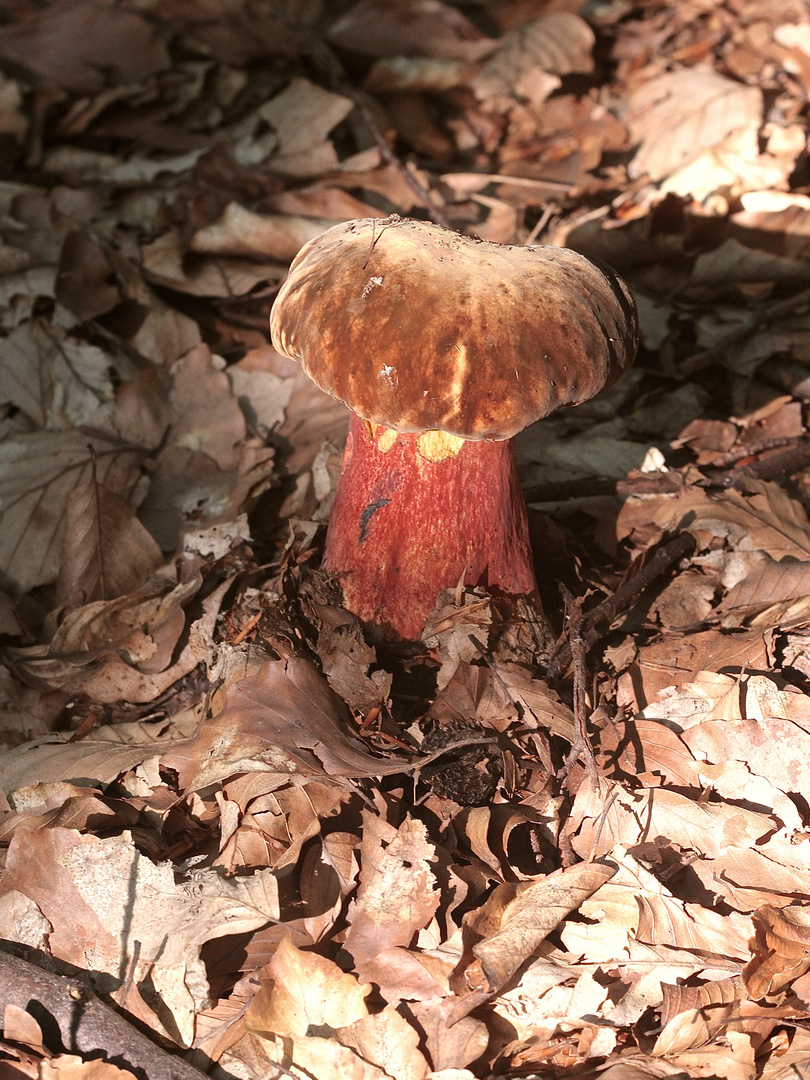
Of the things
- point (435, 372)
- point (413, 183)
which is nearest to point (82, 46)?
point (413, 183)

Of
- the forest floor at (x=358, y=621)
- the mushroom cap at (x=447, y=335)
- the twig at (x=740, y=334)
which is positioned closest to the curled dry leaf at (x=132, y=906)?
the forest floor at (x=358, y=621)

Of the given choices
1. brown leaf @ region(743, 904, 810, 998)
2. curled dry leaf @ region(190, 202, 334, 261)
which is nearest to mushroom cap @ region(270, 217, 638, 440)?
brown leaf @ region(743, 904, 810, 998)

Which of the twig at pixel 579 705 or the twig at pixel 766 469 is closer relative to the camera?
the twig at pixel 579 705

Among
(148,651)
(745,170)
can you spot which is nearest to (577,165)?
(745,170)

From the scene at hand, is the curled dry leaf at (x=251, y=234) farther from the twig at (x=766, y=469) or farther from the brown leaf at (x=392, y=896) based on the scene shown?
the brown leaf at (x=392, y=896)

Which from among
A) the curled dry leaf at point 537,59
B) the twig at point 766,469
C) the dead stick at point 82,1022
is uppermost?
the curled dry leaf at point 537,59

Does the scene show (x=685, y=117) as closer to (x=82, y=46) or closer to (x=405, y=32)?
(x=405, y=32)

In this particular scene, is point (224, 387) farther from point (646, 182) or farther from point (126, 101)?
point (646, 182)
